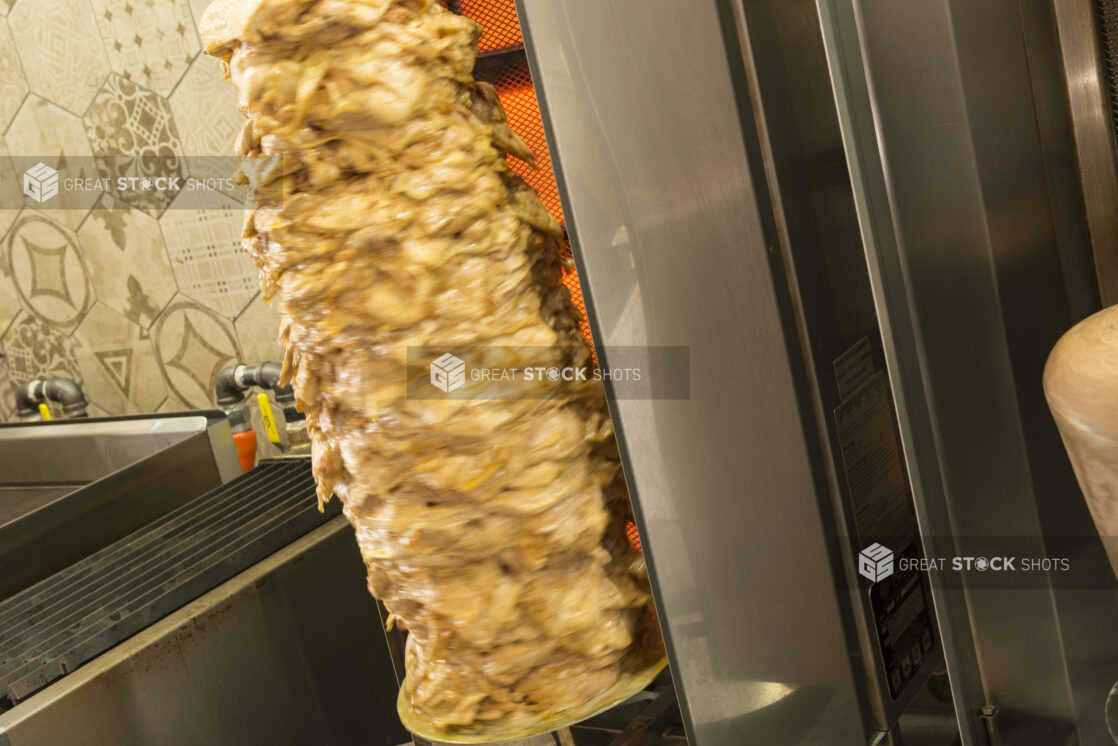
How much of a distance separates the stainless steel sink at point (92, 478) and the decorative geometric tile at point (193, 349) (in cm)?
20

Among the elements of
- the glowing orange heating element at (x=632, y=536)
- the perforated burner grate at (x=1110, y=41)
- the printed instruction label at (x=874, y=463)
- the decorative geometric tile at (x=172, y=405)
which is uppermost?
Result: the perforated burner grate at (x=1110, y=41)

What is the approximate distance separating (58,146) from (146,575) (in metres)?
1.10

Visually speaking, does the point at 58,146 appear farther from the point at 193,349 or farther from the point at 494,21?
the point at 494,21

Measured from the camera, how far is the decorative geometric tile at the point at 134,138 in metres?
1.59

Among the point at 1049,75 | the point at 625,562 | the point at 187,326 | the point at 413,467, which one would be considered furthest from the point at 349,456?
the point at 187,326

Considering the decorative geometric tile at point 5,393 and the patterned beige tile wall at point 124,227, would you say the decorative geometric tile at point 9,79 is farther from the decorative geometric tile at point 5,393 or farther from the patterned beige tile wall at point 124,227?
the decorative geometric tile at point 5,393

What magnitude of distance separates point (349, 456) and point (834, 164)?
0.34m

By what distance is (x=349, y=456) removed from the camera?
1.97 feet

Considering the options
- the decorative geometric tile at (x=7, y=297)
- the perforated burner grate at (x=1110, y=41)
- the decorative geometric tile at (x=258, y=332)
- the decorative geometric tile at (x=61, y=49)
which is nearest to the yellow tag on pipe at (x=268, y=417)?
the decorative geometric tile at (x=258, y=332)

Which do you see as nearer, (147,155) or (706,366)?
(706,366)

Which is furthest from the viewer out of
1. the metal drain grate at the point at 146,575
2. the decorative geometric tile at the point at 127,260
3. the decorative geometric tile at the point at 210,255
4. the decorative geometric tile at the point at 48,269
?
the decorative geometric tile at the point at 48,269

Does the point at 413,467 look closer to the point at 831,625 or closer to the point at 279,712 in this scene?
the point at 831,625

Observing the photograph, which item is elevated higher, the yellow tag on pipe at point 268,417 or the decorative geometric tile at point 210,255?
the decorative geometric tile at point 210,255

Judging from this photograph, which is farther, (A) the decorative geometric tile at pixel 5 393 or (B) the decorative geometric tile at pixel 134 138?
(A) the decorative geometric tile at pixel 5 393
